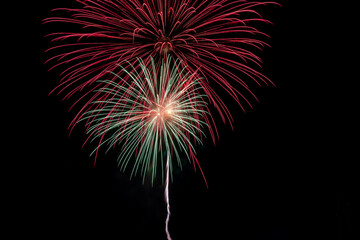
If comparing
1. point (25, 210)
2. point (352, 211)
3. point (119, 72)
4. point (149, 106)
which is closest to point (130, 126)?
point (149, 106)

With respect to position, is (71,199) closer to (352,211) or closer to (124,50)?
(124,50)

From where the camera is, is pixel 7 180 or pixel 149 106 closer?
pixel 149 106

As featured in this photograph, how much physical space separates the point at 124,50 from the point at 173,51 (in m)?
0.96

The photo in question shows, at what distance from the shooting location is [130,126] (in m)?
6.93

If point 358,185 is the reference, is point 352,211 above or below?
below

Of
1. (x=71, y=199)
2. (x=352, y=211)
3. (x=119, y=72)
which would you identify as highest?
(x=71, y=199)

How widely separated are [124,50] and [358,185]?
9698mm

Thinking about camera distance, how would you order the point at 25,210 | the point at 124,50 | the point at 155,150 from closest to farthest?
the point at 124,50, the point at 155,150, the point at 25,210

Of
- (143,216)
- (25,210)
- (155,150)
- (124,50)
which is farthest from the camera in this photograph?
(143,216)

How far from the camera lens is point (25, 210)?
1284 centimetres

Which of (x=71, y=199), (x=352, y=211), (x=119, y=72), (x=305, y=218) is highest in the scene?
(x=71, y=199)

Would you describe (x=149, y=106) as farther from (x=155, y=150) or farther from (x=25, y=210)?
(x=25, y=210)

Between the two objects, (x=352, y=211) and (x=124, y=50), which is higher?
(x=124, y=50)

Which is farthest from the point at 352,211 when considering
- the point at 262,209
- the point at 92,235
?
the point at 92,235
